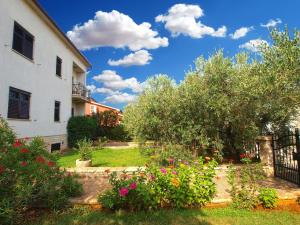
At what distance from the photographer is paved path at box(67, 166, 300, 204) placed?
19.9 ft

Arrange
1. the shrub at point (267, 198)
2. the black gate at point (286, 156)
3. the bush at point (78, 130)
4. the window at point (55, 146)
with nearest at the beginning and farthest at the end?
the shrub at point (267, 198) < the black gate at point (286, 156) < the window at point (55, 146) < the bush at point (78, 130)

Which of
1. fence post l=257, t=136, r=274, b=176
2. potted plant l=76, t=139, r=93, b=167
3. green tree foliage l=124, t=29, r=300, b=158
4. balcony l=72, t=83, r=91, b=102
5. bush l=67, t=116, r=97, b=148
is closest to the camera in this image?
green tree foliage l=124, t=29, r=300, b=158

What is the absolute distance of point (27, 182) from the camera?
483 cm

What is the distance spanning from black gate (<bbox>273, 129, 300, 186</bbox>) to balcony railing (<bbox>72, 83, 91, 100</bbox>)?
57.8 feet

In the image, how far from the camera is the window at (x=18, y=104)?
11773 millimetres

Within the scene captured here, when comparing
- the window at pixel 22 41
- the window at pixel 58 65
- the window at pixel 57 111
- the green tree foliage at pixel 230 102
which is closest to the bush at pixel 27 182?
the green tree foliage at pixel 230 102

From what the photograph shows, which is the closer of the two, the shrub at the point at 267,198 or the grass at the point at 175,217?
the grass at the point at 175,217

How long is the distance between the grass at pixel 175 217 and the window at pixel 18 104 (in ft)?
28.4

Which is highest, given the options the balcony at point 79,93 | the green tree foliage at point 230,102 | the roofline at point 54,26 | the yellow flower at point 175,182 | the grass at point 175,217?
the roofline at point 54,26

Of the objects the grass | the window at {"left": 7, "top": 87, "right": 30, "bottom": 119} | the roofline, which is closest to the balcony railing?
the roofline

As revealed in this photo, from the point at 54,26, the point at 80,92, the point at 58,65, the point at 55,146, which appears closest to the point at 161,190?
the point at 55,146

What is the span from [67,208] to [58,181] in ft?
2.18

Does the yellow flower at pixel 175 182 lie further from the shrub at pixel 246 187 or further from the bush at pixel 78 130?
the bush at pixel 78 130

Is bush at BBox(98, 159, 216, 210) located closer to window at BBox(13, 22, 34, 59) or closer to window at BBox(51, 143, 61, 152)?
window at BBox(13, 22, 34, 59)
